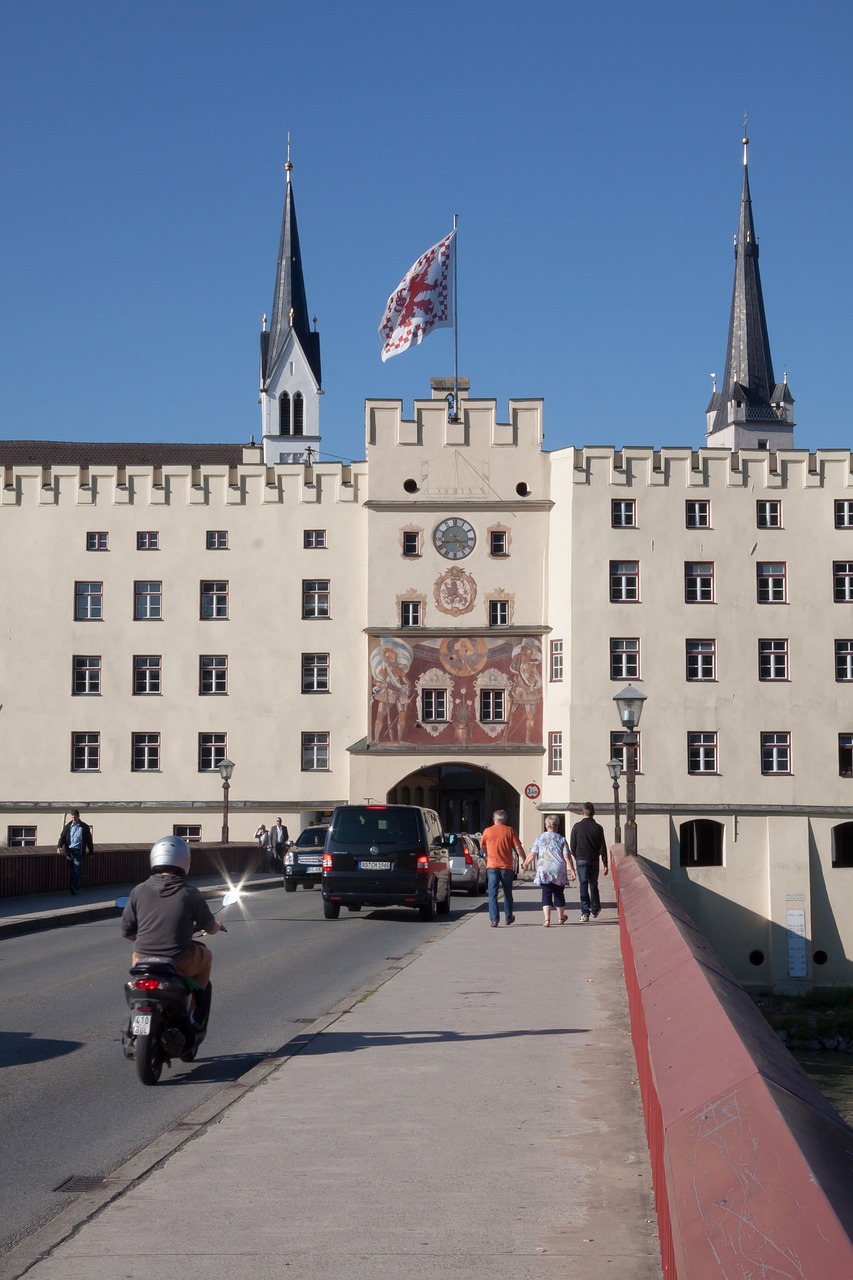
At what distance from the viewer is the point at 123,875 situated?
1523 inches

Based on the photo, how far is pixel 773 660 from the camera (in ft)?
201

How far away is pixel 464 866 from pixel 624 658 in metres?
23.5

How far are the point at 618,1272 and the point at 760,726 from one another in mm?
56264

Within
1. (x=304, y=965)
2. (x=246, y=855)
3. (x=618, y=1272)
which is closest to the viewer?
(x=618, y=1272)

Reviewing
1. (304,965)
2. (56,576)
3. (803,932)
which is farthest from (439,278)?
(304,965)

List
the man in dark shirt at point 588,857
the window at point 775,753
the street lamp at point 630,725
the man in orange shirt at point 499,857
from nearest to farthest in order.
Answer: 1. the man in orange shirt at point 499,857
2. the man in dark shirt at point 588,857
3. the street lamp at point 630,725
4. the window at point 775,753

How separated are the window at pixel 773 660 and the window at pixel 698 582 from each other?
2794mm

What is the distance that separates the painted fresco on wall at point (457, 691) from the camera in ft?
203

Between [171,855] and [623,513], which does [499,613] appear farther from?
[171,855]

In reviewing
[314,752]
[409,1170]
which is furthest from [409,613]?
[409,1170]

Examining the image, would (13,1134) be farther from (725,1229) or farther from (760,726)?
(760,726)

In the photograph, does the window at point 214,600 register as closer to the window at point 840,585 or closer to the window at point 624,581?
the window at point 624,581

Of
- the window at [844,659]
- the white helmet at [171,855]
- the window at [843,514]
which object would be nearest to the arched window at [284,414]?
the window at [843,514]

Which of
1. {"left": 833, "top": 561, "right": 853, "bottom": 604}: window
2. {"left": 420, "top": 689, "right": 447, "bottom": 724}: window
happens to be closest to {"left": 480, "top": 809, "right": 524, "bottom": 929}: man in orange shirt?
{"left": 420, "top": 689, "right": 447, "bottom": 724}: window
